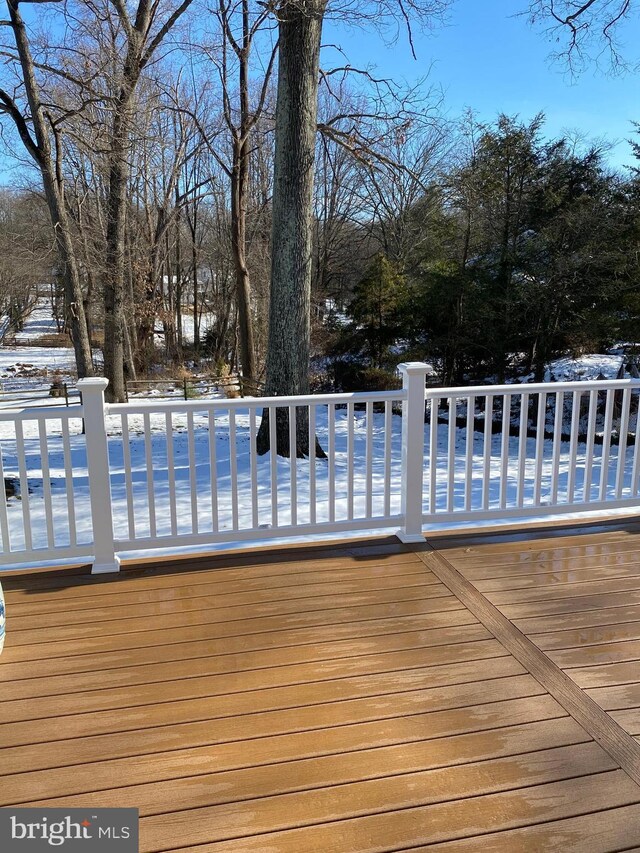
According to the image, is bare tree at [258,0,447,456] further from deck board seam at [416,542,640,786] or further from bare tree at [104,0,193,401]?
bare tree at [104,0,193,401]

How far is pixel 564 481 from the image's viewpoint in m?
8.17

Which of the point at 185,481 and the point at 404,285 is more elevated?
the point at 404,285

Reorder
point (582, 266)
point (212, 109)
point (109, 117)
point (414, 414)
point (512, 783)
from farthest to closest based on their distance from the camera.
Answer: point (212, 109), point (582, 266), point (109, 117), point (414, 414), point (512, 783)

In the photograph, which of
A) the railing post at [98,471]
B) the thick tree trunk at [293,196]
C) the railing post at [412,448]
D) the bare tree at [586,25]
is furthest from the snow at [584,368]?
the railing post at [98,471]

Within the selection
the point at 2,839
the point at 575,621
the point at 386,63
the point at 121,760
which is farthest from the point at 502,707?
the point at 386,63

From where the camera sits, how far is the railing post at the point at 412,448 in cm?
329

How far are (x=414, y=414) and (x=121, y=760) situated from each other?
2.12 meters

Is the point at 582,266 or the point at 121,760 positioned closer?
the point at 121,760

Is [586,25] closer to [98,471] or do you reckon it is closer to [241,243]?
[98,471]

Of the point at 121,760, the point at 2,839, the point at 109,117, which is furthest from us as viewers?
the point at 109,117

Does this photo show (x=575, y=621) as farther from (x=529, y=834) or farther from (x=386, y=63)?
(x=386, y=63)

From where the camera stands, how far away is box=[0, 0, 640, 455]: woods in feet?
21.4

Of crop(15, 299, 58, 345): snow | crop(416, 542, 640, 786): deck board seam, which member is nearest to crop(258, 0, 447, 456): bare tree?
crop(416, 542, 640, 786): deck board seam

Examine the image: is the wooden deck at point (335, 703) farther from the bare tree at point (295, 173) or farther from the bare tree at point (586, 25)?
the bare tree at point (586, 25)
